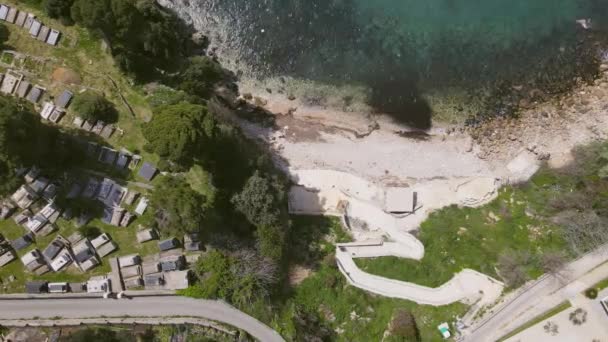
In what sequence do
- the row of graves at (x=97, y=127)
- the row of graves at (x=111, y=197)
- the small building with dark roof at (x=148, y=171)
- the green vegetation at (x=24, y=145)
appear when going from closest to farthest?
the green vegetation at (x=24, y=145) → the row of graves at (x=111, y=197) → the small building with dark roof at (x=148, y=171) → the row of graves at (x=97, y=127)

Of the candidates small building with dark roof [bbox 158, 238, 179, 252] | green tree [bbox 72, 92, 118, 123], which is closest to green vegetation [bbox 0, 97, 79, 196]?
green tree [bbox 72, 92, 118, 123]

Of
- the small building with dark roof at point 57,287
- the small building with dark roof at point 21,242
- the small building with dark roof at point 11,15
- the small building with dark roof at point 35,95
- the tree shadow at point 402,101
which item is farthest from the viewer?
the tree shadow at point 402,101

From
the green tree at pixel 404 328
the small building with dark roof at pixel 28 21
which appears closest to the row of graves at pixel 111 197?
the small building with dark roof at pixel 28 21

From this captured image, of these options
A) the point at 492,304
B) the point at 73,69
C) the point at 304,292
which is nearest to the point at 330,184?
the point at 304,292

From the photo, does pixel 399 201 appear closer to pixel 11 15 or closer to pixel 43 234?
pixel 43 234

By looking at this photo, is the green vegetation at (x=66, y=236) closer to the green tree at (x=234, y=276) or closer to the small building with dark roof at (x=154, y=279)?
the small building with dark roof at (x=154, y=279)

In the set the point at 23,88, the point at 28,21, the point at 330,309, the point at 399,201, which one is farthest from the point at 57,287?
the point at 399,201

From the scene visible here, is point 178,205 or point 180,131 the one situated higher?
point 180,131
